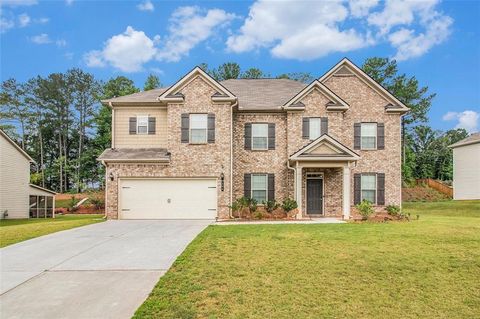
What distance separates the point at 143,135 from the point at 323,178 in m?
10.0

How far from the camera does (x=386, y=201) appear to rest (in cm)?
1984

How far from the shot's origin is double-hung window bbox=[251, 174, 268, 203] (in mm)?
19359

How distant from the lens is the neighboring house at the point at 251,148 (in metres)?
18.4

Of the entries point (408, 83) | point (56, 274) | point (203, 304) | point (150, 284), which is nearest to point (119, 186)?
point (56, 274)

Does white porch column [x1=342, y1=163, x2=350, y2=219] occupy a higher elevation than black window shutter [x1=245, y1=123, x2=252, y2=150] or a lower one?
lower

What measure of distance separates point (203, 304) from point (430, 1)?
20.5 meters

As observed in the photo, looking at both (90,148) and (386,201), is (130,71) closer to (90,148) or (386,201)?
(90,148)

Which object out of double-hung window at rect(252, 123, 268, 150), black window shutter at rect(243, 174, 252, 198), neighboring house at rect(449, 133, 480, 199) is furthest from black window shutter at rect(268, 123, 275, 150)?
neighboring house at rect(449, 133, 480, 199)

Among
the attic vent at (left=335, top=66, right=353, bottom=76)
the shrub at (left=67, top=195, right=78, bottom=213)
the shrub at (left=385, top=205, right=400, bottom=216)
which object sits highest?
the attic vent at (left=335, top=66, right=353, bottom=76)

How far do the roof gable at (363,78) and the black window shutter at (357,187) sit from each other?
4130mm

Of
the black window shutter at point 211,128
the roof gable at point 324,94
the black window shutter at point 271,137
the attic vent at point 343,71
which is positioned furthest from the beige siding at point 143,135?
the attic vent at point 343,71

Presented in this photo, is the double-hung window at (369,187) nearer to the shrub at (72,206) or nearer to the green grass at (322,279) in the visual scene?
the green grass at (322,279)

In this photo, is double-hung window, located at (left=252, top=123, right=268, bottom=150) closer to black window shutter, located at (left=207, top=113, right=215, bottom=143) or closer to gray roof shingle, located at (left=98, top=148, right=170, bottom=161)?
black window shutter, located at (left=207, top=113, right=215, bottom=143)

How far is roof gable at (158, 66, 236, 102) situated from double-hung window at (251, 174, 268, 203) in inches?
175
